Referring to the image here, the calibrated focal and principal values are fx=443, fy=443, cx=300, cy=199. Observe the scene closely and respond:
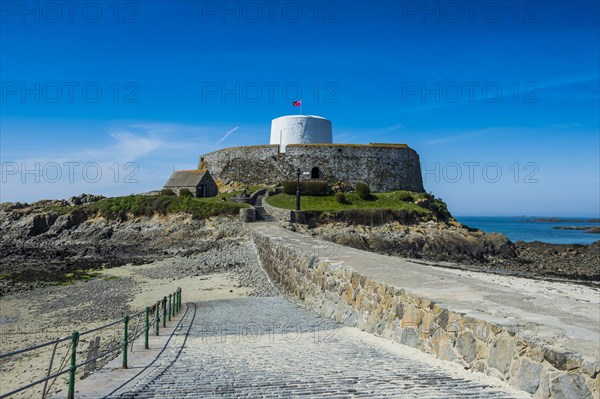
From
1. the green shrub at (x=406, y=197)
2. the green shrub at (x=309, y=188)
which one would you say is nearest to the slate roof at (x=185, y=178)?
the green shrub at (x=309, y=188)

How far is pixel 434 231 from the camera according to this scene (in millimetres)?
37219

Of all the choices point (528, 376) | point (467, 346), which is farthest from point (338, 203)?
point (528, 376)

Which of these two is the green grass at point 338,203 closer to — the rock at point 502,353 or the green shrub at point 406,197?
the green shrub at point 406,197

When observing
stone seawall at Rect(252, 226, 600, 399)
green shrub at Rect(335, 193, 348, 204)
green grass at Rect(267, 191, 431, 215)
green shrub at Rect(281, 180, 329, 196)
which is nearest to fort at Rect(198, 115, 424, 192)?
green shrub at Rect(281, 180, 329, 196)

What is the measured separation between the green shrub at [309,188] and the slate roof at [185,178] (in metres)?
10.7

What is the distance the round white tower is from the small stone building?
31.0ft

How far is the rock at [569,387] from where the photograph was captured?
3602mm

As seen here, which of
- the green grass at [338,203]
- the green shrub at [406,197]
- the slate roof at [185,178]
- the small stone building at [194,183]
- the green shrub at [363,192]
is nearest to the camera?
the green grass at [338,203]

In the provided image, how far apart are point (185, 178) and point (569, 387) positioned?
158 feet

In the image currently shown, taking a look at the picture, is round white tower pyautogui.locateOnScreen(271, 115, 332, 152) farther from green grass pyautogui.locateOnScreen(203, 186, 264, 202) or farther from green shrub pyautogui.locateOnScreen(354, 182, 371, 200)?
green shrub pyautogui.locateOnScreen(354, 182, 371, 200)

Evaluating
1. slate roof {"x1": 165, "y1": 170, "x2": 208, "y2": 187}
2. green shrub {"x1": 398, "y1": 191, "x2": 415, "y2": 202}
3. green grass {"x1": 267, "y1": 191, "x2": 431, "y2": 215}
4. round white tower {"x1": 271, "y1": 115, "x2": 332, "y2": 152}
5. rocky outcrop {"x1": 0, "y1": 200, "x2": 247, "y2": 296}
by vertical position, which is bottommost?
rocky outcrop {"x1": 0, "y1": 200, "x2": 247, "y2": 296}

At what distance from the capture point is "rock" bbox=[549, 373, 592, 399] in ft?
11.8

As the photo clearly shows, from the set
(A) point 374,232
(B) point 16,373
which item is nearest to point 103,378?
(B) point 16,373

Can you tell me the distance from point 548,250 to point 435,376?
39051 mm
